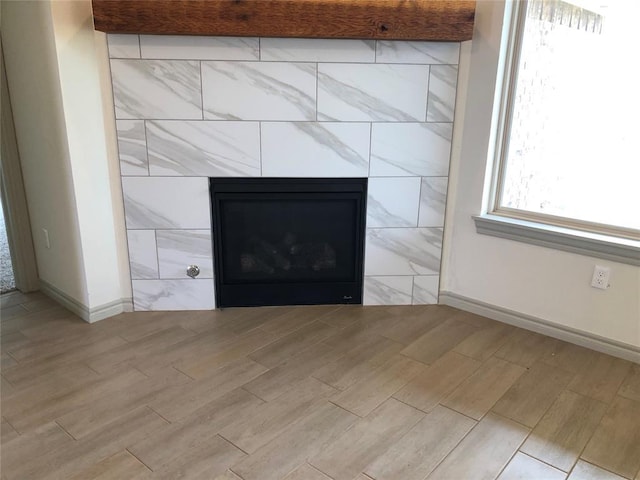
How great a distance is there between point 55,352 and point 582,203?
2701 millimetres

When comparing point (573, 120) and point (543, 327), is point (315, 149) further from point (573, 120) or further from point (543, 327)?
point (543, 327)

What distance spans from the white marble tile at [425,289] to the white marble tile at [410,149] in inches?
24.1

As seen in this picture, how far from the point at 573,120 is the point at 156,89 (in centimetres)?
209

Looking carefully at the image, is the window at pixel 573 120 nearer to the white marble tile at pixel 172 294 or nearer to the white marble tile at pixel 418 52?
the white marble tile at pixel 418 52

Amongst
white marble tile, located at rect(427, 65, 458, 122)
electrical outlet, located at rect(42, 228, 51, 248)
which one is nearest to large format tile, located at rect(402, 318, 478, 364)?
white marble tile, located at rect(427, 65, 458, 122)

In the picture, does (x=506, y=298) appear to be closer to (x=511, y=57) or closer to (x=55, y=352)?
(x=511, y=57)

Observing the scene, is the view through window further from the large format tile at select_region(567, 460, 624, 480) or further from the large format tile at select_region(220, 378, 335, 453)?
the large format tile at select_region(220, 378, 335, 453)

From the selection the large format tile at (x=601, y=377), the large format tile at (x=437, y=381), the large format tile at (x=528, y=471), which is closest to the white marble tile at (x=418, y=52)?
the large format tile at (x=437, y=381)

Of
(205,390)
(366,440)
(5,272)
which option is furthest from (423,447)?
(5,272)

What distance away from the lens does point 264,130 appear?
2.59 meters

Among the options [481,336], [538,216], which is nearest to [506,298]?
[481,336]

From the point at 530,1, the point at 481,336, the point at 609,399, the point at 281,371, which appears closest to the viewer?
the point at 609,399

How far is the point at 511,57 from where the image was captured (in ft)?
8.25

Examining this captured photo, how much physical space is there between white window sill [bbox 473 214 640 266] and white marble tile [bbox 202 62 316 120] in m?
1.14
